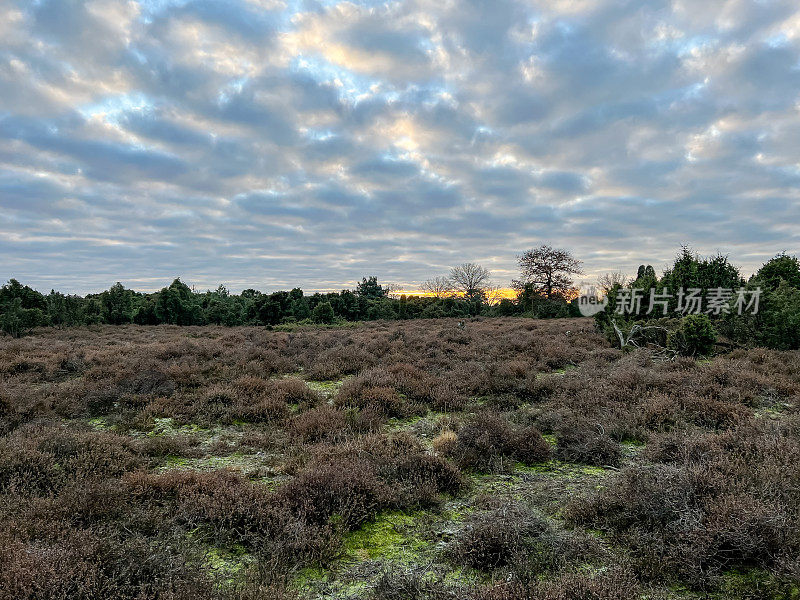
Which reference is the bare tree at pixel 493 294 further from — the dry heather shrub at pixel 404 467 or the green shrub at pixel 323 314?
the dry heather shrub at pixel 404 467

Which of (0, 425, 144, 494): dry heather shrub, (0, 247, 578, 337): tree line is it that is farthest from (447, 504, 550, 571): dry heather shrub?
(0, 247, 578, 337): tree line

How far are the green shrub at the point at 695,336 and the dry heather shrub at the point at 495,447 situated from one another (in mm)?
10966

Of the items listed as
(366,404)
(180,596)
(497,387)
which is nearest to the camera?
(180,596)

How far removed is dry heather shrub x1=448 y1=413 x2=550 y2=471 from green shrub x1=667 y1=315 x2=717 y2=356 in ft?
36.0

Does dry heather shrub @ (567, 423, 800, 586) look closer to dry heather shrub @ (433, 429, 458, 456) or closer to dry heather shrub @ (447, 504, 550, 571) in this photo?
dry heather shrub @ (447, 504, 550, 571)

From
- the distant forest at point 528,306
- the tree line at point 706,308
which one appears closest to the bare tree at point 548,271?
the distant forest at point 528,306

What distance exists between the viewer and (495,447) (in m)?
5.94

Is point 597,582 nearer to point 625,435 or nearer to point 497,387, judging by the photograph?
point 625,435

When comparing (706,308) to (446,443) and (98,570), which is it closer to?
(446,443)

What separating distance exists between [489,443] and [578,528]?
2079mm

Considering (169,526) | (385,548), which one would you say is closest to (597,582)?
(385,548)

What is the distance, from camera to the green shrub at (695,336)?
13.5 metres

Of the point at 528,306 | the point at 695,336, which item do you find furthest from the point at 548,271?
the point at 695,336

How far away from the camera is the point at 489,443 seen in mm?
5922
